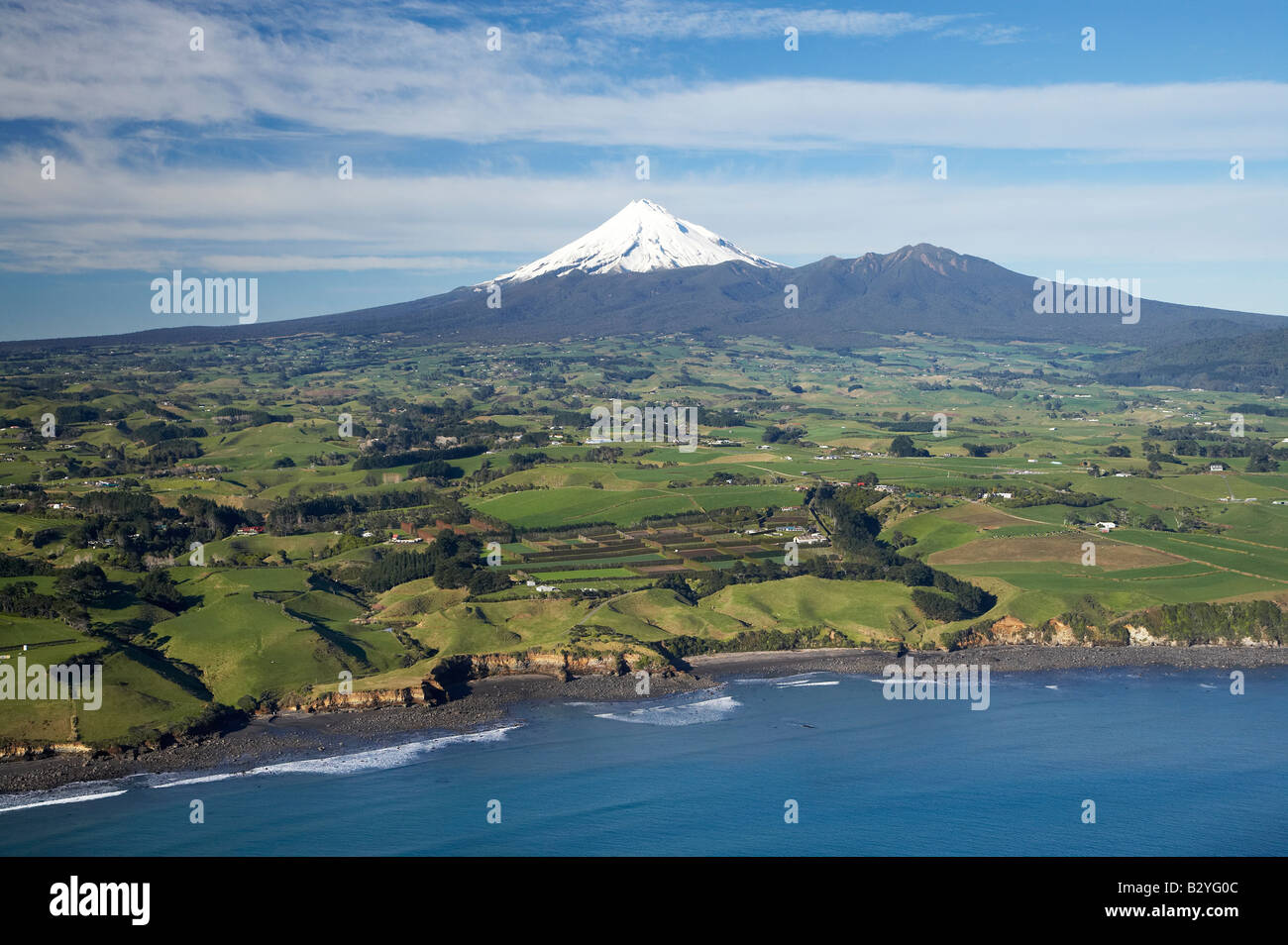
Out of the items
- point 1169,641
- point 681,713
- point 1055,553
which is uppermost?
point 1055,553

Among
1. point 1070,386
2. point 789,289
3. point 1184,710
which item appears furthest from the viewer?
point 789,289

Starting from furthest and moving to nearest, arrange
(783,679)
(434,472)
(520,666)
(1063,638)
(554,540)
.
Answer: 1. (434,472)
2. (554,540)
3. (1063,638)
4. (783,679)
5. (520,666)

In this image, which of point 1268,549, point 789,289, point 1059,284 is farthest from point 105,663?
point 1059,284

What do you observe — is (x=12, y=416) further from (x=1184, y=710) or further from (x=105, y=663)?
(x=1184, y=710)

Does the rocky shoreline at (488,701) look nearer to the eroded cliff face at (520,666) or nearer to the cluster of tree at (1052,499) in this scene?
the eroded cliff face at (520,666)

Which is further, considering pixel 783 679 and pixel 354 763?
pixel 783 679

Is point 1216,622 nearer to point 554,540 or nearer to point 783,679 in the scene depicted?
point 783,679

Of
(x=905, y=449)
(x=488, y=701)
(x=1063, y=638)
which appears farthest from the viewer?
(x=905, y=449)

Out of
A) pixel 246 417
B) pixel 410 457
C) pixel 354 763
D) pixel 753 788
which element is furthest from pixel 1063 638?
pixel 246 417
